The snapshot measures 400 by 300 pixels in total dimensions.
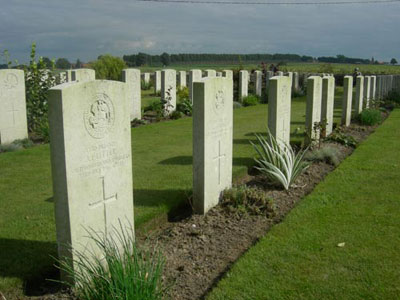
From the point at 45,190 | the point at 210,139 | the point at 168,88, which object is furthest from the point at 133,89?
the point at 210,139

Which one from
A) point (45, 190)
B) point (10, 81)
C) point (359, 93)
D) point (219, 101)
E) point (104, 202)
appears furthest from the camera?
point (359, 93)

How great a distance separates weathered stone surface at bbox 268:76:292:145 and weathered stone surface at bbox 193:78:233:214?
1606 millimetres

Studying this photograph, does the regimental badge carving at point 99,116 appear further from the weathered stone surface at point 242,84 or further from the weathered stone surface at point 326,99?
the weathered stone surface at point 242,84

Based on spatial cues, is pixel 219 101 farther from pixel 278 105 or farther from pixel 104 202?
pixel 104 202

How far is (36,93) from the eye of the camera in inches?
425

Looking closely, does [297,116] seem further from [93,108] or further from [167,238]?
[93,108]

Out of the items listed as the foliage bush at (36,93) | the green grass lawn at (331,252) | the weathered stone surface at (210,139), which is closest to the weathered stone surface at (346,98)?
the green grass lawn at (331,252)

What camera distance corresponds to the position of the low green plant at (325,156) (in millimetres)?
8016

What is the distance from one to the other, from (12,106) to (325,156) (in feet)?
22.6

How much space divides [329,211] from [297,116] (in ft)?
33.1

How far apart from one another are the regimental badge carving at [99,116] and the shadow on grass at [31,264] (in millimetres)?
1118

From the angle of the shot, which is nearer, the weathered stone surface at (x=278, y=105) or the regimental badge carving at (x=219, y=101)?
the regimental badge carving at (x=219, y=101)

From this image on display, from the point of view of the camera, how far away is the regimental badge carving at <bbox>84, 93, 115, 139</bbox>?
3.54 meters

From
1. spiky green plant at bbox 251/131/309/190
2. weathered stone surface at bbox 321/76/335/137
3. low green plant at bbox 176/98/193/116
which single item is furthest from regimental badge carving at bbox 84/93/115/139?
low green plant at bbox 176/98/193/116
